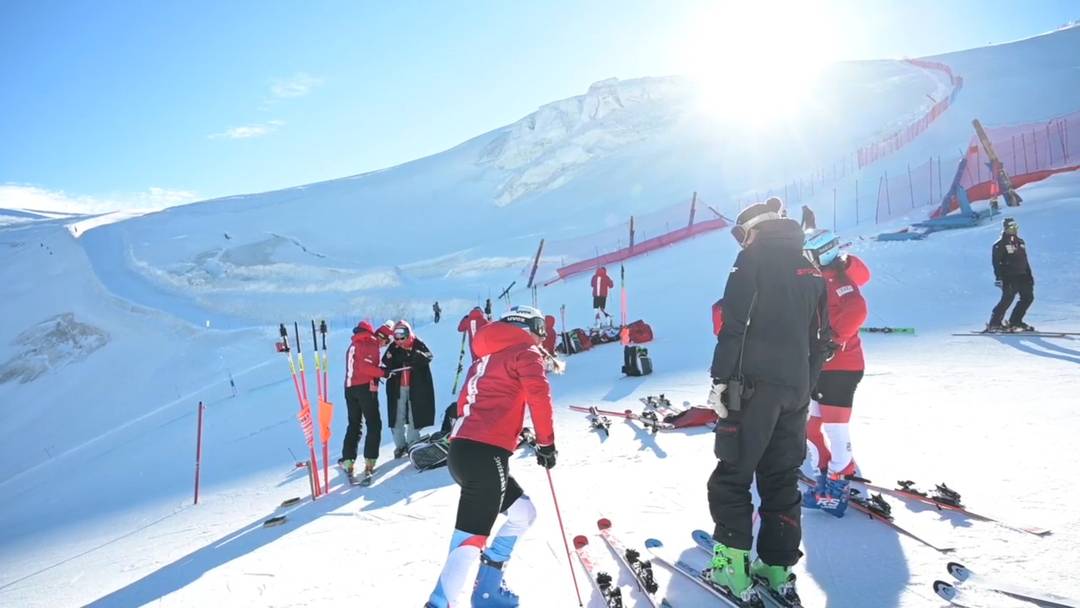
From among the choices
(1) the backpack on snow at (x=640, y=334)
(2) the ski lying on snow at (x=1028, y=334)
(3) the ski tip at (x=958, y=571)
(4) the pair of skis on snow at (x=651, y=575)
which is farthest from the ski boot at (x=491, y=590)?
(2) the ski lying on snow at (x=1028, y=334)

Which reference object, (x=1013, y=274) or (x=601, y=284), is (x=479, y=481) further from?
(x=601, y=284)

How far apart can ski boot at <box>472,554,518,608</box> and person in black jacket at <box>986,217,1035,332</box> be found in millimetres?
9253

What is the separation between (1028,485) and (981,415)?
6.19ft

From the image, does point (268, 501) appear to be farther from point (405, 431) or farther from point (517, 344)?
point (517, 344)

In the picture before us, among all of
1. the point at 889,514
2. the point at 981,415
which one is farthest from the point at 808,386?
→ the point at 981,415

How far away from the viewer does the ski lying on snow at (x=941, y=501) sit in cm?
318

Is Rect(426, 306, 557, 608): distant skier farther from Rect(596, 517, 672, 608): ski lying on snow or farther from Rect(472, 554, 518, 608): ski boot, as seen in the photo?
Rect(596, 517, 672, 608): ski lying on snow

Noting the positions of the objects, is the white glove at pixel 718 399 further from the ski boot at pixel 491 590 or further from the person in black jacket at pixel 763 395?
the ski boot at pixel 491 590

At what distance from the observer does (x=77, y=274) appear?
32.6 meters

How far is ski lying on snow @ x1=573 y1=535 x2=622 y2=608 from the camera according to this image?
2.88m

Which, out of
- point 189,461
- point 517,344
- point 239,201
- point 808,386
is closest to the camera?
point 808,386

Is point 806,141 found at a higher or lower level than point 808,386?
higher

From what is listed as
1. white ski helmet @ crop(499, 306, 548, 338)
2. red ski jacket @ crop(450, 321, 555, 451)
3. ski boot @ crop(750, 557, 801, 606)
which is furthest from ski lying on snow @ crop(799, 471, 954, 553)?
white ski helmet @ crop(499, 306, 548, 338)

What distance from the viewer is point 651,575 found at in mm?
3033
